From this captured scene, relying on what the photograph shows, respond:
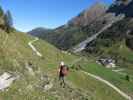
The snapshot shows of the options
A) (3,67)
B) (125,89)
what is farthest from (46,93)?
(125,89)

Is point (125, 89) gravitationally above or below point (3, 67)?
below

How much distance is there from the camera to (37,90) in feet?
107

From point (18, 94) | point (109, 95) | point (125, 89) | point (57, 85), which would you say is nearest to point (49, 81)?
point (57, 85)

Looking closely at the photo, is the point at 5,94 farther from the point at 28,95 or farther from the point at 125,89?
the point at 125,89

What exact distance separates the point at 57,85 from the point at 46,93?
381cm

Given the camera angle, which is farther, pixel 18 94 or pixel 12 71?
pixel 12 71

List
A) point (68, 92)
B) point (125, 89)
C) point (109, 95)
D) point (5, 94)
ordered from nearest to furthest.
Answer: point (5, 94), point (68, 92), point (109, 95), point (125, 89)

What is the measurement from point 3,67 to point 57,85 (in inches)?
245

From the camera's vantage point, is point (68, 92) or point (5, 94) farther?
point (68, 92)

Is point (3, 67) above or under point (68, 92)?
above

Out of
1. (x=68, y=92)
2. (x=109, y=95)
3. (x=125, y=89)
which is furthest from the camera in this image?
(x=125, y=89)

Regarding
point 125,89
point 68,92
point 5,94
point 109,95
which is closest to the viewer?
point 5,94

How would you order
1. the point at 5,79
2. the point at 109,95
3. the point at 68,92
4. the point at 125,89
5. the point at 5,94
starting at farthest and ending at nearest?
the point at 125,89 → the point at 109,95 → the point at 68,92 → the point at 5,79 → the point at 5,94

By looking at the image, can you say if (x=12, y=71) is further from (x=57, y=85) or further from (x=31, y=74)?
(x=57, y=85)
